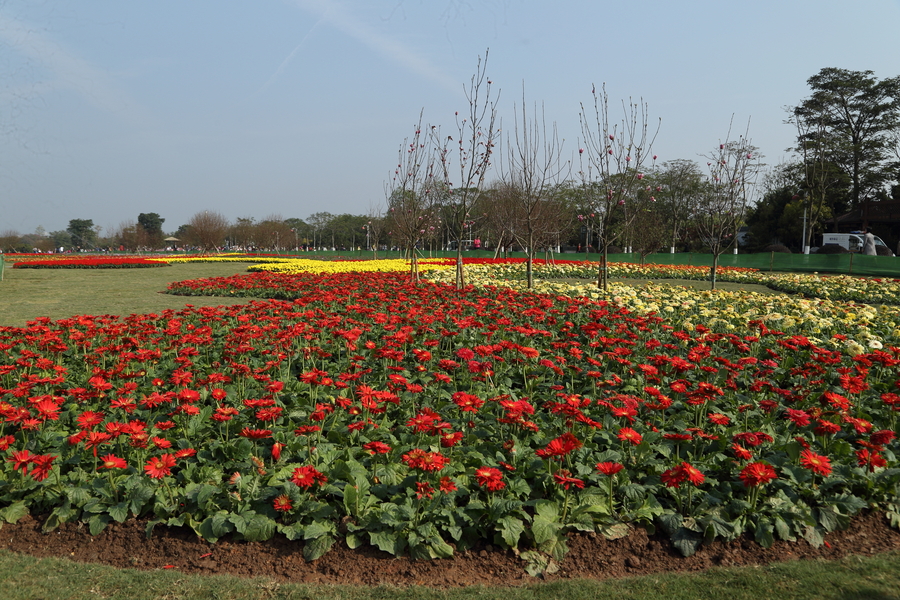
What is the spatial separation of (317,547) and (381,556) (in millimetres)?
332

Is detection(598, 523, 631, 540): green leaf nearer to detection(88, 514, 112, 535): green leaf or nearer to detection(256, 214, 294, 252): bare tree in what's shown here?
detection(88, 514, 112, 535): green leaf

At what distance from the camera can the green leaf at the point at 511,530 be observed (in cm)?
304

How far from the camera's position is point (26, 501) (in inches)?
137

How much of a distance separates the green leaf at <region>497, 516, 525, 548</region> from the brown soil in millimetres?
112

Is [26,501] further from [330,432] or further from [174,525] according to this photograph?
[330,432]

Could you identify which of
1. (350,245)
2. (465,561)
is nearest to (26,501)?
(465,561)

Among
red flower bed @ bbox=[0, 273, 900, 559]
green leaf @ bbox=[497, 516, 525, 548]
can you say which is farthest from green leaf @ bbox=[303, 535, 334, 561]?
green leaf @ bbox=[497, 516, 525, 548]

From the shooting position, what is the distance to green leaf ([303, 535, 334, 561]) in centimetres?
301

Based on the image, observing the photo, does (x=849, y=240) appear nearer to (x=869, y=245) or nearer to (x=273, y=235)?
(x=869, y=245)

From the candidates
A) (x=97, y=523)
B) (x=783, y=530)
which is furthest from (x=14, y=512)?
(x=783, y=530)

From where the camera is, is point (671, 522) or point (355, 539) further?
point (671, 522)

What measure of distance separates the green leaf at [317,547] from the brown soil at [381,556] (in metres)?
0.05

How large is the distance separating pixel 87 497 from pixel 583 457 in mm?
2970

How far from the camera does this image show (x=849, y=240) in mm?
37062
